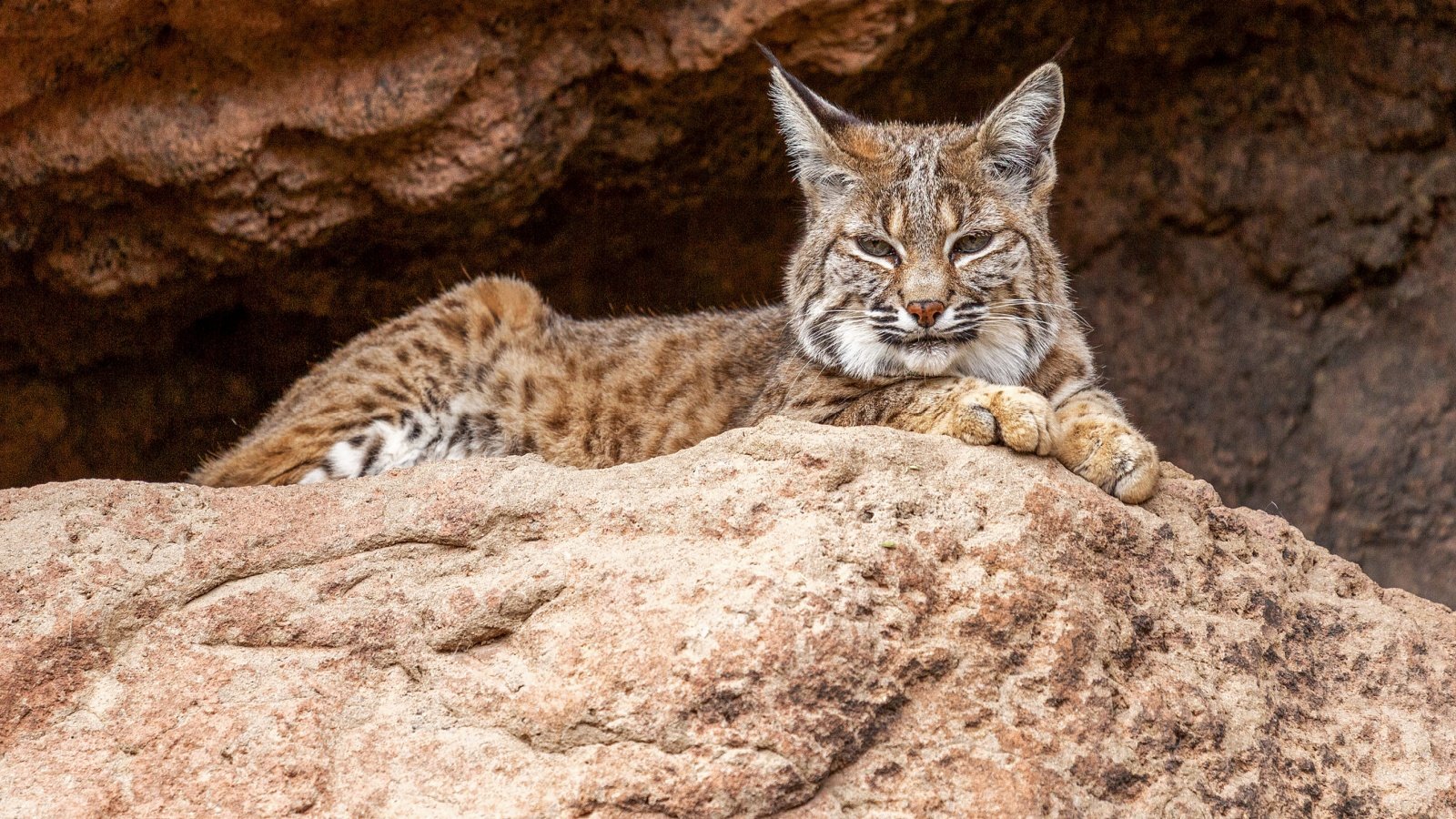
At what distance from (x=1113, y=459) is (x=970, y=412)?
42 centimetres

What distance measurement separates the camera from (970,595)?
10.7 ft

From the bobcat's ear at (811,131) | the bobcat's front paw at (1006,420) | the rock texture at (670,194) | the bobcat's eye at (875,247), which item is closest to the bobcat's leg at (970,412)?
the bobcat's front paw at (1006,420)

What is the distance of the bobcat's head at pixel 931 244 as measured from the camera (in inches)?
175

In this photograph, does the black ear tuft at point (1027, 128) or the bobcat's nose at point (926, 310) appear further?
the black ear tuft at point (1027, 128)

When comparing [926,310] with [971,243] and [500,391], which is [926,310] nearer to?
[971,243]

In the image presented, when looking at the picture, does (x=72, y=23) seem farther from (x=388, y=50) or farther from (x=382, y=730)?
(x=382, y=730)

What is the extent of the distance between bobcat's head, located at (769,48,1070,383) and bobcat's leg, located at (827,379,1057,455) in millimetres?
124

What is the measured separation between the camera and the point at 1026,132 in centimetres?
470

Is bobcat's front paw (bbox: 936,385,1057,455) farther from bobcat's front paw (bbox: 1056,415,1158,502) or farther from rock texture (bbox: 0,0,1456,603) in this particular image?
rock texture (bbox: 0,0,1456,603)

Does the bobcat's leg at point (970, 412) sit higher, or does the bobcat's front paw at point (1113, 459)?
the bobcat's leg at point (970, 412)

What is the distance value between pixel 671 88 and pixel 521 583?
2.80 meters

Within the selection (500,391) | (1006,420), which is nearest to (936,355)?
(1006,420)

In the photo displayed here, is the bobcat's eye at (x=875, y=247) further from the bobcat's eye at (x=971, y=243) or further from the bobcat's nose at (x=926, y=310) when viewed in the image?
the bobcat's nose at (x=926, y=310)

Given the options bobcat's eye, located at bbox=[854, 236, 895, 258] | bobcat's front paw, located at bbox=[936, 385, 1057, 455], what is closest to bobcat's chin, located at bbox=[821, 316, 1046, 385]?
bobcat's eye, located at bbox=[854, 236, 895, 258]
